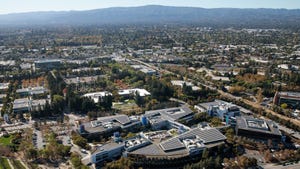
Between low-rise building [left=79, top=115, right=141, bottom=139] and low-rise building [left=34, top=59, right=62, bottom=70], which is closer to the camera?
low-rise building [left=79, top=115, right=141, bottom=139]

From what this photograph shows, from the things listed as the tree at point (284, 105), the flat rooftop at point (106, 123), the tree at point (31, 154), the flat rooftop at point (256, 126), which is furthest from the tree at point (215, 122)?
the tree at point (31, 154)

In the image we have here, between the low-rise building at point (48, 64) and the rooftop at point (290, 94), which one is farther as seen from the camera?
the low-rise building at point (48, 64)

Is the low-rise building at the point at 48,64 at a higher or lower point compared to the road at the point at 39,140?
higher

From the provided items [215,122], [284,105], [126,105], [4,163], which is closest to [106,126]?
[126,105]

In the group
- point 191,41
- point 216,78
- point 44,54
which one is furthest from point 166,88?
point 191,41

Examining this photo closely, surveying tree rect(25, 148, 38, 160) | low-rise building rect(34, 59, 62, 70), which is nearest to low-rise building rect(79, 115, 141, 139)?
tree rect(25, 148, 38, 160)

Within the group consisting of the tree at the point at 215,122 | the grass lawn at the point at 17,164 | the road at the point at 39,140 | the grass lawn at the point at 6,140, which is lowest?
the grass lawn at the point at 6,140

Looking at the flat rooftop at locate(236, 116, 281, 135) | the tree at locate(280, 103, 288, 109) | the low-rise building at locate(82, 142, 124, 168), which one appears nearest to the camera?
the low-rise building at locate(82, 142, 124, 168)

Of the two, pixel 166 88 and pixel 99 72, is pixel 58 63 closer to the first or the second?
pixel 99 72

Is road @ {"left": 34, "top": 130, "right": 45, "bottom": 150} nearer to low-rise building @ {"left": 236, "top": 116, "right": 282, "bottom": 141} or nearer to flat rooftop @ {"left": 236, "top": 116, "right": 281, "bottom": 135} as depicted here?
low-rise building @ {"left": 236, "top": 116, "right": 282, "bottom": 141}

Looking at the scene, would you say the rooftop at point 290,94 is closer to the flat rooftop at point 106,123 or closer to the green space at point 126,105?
the green space at point 126,105

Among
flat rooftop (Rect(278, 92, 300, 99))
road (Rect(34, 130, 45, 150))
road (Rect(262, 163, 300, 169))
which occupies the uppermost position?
flat rooftop (Rect(278, 92, 300, 99))

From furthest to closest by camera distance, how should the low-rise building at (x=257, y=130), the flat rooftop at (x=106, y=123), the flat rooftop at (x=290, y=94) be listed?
the flat rooftop at (x=290, y=94) < the flat rooftop at (x=106, y=123) < the low-rise building at (x=257, y=130)
